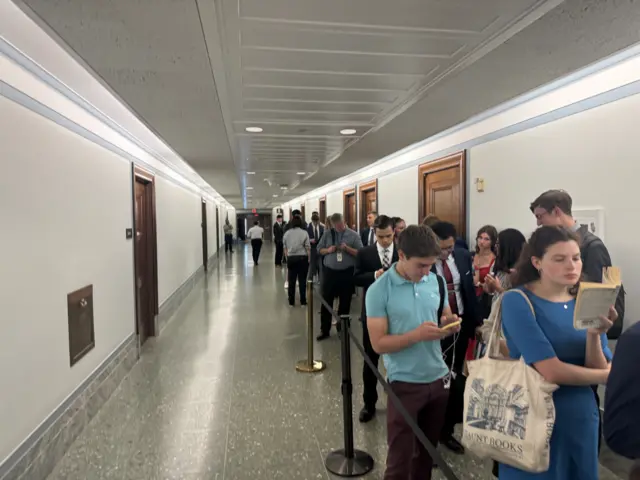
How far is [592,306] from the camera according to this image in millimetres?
1314

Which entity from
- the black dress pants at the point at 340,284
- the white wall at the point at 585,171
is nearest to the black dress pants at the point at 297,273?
the black dress pants at the point at 340,284

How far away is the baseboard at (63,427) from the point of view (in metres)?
2.25

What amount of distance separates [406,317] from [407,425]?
0.47 meters

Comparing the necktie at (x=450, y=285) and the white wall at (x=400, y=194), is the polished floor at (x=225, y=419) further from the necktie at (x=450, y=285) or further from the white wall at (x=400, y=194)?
the white wall at (x=400, y=194)

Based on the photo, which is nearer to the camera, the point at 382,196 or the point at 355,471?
the point at 355,471

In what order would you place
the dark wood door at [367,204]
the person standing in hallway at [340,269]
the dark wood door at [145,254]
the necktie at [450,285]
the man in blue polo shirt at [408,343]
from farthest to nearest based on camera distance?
the dark wood door at [367,204] < the dark wood door at [145,254] < the person standing in hallway at [340,269] < the necktie at [450,285] < the man in blue polo shirt at [408,343]

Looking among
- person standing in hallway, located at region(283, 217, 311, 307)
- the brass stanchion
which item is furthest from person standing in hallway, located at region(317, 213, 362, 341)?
person standing in hallway, located at region(283, 217, 311, 307)

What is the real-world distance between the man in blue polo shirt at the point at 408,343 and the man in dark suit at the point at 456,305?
Answer: 0.75 m

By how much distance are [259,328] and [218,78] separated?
12.5ft

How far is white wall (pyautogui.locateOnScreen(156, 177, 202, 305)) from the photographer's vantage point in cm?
614

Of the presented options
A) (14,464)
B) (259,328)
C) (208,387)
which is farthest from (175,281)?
(14,464)

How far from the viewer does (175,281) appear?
7227 millimetres

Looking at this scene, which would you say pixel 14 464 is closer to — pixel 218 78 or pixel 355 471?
pixel 355 471

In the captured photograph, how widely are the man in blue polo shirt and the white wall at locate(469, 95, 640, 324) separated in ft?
4.78
